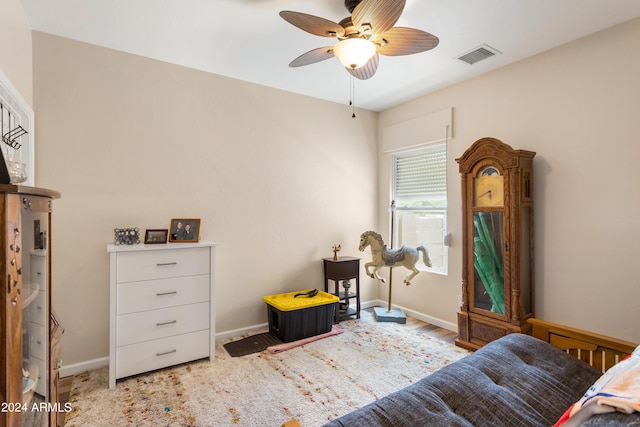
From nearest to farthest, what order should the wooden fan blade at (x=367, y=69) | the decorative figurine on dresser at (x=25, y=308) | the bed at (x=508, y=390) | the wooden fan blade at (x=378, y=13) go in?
the decorative figurine on dresser at (x=25, y=308) < the bed at (x=508, y=390) < the wooden fan blade at (x=378, y=13) < the wooden fan blade at (x=367, y=69)

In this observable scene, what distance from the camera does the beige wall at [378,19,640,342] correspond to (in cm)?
224

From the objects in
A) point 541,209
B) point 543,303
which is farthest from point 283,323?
point 541,209

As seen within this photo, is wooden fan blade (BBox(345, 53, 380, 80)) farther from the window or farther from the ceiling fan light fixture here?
the window

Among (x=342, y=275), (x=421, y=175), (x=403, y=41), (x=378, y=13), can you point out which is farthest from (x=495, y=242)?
(x=378, y=13)

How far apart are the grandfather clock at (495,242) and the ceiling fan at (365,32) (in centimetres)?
123

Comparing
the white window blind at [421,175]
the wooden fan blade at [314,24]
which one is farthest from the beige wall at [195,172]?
the wooden fan blade at [314,24]

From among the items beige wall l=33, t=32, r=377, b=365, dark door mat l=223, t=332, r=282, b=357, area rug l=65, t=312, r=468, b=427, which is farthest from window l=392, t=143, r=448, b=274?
dark door mat l=223, t=332, r=282, b=357

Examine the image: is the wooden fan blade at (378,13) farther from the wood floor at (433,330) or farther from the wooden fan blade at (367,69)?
the wood floor at (433,330)

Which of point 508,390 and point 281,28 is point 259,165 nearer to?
point 281,28

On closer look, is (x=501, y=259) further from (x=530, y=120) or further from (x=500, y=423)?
(x=500, y=423)

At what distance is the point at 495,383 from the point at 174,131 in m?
2.95

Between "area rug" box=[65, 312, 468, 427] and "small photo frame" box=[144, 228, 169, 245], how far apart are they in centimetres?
102

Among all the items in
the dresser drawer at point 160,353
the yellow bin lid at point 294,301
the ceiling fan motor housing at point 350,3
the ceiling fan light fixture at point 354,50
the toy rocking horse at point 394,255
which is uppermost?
the ceiling fan motor housing at point 350,3

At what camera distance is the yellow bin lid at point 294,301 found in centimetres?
304
